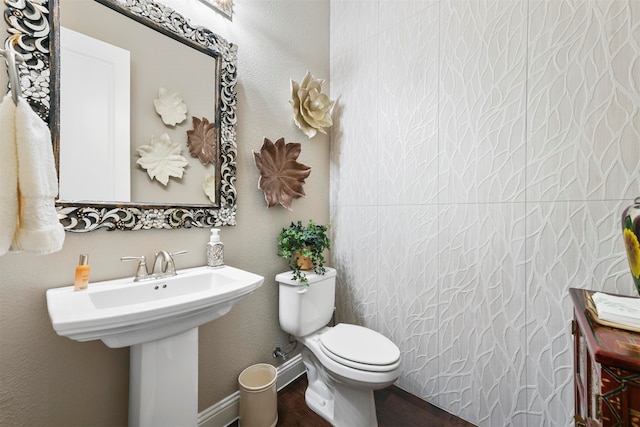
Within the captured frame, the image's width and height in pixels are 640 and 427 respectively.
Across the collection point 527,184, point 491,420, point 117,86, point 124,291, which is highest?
point 117,86

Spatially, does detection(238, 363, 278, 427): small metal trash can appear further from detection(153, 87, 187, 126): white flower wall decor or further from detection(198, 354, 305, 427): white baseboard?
detection(153, 87, 187, 126): white flower wall decor

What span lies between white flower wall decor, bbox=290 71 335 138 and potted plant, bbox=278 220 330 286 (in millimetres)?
630

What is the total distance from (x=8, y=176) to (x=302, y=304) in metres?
1.22

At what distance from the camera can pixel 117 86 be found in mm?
1036

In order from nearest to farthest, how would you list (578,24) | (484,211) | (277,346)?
1. (578,24)
2. (484,211)
3. (277,346)

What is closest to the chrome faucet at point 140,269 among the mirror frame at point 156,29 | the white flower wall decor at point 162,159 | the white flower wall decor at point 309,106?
the mirror frame at point 156,29

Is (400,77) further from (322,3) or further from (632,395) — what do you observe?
(632,395)

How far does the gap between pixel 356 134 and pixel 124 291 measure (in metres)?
1.53

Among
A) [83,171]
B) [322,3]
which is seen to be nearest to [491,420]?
[83,171]

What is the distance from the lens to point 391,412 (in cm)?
142

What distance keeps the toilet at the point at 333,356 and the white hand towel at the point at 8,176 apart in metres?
1.08

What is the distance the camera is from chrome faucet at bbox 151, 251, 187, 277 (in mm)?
1078

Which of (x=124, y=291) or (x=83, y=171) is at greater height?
(x=83, y=171)

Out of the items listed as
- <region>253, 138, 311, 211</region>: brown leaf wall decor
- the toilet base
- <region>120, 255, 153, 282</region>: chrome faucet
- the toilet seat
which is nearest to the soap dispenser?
<region>120, 255, 153, 282</region>: chrome faucet
